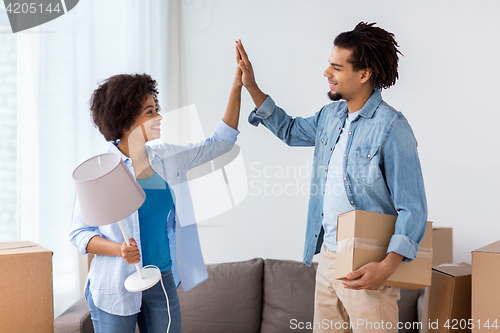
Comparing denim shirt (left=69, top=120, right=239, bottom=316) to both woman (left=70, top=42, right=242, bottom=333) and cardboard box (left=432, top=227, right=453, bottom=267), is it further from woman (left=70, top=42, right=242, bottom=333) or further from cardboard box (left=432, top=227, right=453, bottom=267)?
cardboard box (left=432, top=227, right=453, bottom=267)

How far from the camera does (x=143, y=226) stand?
1.22m

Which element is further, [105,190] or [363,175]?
[363,175]

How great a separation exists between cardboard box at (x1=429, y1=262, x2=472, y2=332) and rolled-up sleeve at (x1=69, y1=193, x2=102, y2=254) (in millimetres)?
1213

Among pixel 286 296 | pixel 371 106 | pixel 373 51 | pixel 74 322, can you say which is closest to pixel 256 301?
pixel 286 296

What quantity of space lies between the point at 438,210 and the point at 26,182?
2.00 meters

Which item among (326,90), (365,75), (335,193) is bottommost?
(335,193)

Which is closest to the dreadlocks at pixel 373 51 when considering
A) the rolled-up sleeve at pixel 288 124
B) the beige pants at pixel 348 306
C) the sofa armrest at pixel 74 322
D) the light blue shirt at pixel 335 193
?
the light blue shirt at pixel 335 193

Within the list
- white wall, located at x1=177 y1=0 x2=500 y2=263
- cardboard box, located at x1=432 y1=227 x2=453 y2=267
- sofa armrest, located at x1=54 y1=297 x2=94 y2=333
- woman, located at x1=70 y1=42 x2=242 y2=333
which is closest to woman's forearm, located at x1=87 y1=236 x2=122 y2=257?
woman, located at x1=70 y1=42 x2=242 y2=333

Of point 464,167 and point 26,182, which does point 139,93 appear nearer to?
point 26,182

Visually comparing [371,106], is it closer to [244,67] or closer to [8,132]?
Answer: [244,67]

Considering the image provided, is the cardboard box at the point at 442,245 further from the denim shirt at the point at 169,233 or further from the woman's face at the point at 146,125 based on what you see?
the woman's face at the point at 146,125

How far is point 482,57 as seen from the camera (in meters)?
2.02

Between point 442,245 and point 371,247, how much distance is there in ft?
3.31

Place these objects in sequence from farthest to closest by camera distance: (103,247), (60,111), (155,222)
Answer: (60,111) < (155,222) < (103,247)
